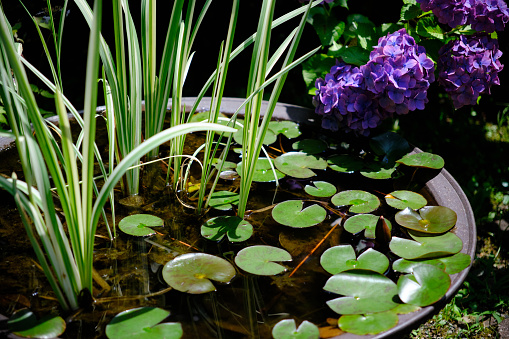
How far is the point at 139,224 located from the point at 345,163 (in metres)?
0.68

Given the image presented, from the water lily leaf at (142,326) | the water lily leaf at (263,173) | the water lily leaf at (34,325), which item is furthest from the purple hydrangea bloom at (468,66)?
the water lily leaf at (34,325)

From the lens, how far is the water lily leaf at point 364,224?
117 centimetres

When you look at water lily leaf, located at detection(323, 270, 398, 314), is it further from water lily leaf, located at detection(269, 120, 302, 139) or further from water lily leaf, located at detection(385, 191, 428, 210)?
water lily leaf, located at detection(269, 120, 302, 139)

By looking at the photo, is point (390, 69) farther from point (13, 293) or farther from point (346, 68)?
point (13, 293)

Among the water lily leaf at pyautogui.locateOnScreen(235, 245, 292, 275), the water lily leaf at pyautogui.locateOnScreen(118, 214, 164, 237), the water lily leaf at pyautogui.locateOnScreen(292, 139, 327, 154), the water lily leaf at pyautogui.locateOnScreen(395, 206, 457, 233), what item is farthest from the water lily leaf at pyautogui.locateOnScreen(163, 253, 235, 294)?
the water lily leaf at pyautogui.locateOnScreen(292, 139, 327, 154)

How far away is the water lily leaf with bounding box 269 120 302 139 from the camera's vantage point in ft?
5.24

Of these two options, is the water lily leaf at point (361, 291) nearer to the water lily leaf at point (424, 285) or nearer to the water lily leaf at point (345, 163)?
the water lily leaf at point (424, 285)

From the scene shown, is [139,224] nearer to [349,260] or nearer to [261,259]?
[261,259]

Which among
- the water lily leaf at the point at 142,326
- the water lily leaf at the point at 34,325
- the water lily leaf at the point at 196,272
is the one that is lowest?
the water lily leaf at the point at 142,326

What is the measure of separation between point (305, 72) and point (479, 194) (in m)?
0.93

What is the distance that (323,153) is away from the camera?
152 centimetres

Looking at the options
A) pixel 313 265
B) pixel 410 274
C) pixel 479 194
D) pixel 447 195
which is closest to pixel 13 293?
pixel 313 265

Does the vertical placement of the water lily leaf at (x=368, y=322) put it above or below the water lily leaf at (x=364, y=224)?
below

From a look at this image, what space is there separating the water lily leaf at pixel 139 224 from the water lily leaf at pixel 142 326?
0.27 meters
